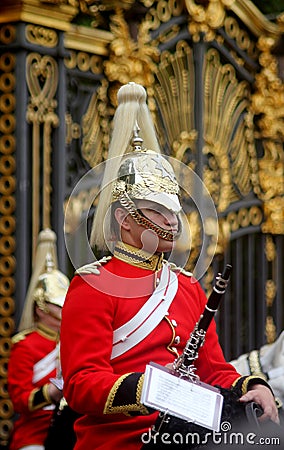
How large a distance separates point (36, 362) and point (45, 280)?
1.12 ft

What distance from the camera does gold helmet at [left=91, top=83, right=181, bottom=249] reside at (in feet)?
10.7

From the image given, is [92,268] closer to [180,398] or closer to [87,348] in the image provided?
[87,348]

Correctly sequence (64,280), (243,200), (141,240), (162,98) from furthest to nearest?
1. (243,200)
2. (162,98)
3. (64,280)
4. (141,240)

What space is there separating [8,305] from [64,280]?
1.88ft

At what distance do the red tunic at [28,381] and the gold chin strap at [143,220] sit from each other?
6.77 feet

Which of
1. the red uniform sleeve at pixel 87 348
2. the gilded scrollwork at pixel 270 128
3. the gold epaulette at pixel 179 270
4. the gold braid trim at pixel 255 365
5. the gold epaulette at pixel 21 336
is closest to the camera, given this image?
the red uniform sleeve at pixel 87 348

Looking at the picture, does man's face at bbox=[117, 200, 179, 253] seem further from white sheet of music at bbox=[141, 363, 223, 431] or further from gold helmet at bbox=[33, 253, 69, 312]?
gold helmet at bbox=[33, 253, 69, 312]

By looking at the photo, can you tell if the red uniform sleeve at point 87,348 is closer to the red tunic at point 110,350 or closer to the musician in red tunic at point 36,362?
the red tunic at point 110,350

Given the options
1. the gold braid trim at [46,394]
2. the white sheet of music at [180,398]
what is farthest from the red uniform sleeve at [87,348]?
the gold braid trim at [46,394]

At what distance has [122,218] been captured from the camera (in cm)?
330

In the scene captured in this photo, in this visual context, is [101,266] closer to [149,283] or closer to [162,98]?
[149,283]

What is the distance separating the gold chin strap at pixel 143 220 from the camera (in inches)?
128

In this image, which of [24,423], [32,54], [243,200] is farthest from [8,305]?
[243,200]

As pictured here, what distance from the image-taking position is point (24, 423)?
213 inches
